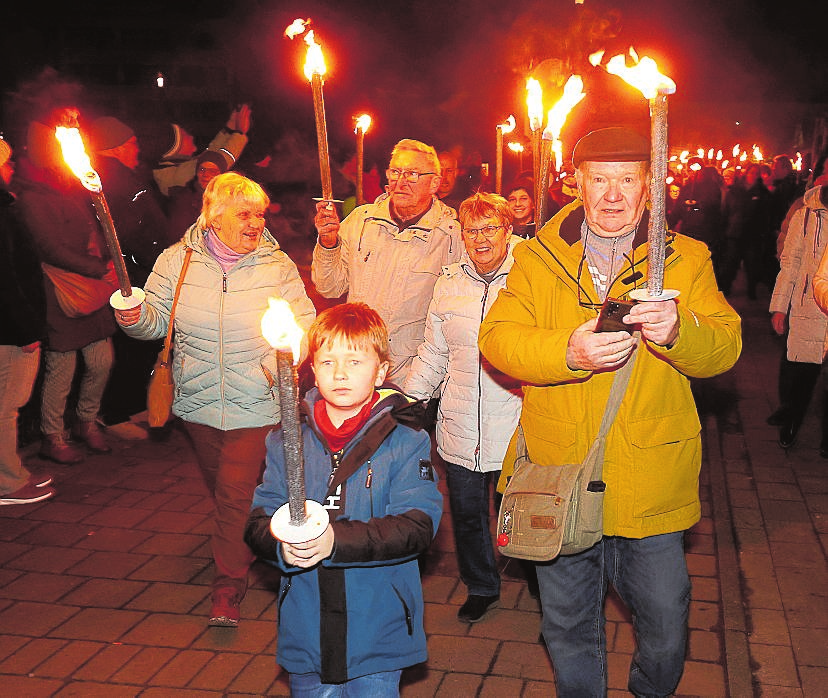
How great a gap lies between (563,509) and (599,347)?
630mm

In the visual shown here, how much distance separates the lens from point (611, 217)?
3539 millimetres

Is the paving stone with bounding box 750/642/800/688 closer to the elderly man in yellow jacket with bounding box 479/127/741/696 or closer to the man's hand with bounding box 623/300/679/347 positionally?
the elderly man in yellow jacket with bounding box 479/127/741/696

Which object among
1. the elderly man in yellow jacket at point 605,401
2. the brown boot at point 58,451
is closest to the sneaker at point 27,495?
the brown boot at point 58,451

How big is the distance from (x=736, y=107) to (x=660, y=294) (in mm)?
77872

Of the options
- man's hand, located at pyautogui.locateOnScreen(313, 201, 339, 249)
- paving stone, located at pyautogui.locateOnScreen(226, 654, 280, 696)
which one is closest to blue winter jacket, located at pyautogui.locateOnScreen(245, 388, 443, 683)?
paving stone, located at pyautogui.locateOnScreen(226, 654, 280, 696)

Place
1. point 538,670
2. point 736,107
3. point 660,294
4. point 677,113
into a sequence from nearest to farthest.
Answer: point 660,294 < point 538,670 < point 677,113 < point 736,107

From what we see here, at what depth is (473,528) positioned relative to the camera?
200 inches

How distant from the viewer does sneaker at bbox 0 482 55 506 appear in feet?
22.6

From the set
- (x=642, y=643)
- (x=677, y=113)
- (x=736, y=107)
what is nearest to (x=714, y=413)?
Answer: (x=642, y=643)

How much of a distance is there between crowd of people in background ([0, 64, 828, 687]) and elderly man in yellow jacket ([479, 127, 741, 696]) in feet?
0.06

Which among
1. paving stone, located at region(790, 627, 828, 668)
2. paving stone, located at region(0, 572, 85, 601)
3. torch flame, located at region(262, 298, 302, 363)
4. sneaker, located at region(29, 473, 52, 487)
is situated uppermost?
torch flame, located at region(262, 298, 302, 363)

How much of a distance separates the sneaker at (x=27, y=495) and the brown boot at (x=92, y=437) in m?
1.05

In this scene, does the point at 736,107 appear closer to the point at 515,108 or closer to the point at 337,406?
the point at 515,108

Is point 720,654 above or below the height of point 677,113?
below
